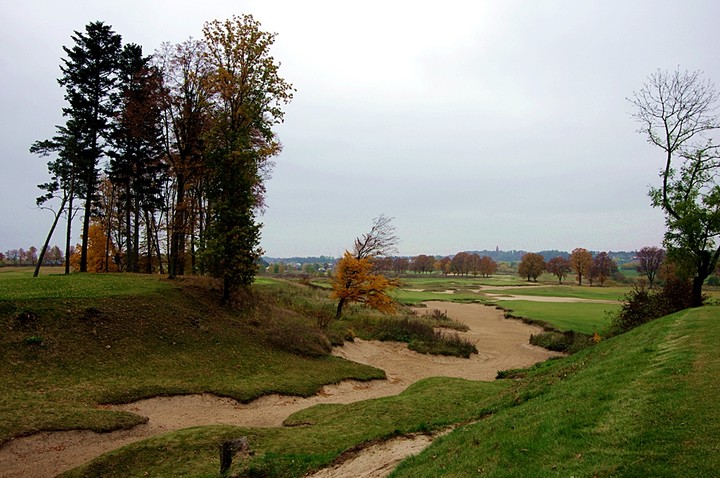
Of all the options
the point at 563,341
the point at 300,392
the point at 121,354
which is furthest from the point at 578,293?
the point at 121,354

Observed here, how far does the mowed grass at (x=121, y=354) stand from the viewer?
12.0m

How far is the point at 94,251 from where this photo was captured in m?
43.7

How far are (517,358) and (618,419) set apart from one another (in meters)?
23.0

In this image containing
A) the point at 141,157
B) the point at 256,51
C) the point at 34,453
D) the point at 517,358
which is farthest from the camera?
the point at 141,157

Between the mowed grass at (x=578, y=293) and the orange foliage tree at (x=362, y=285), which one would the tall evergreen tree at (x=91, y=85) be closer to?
the orange foliage tree at (x=362, y=285)

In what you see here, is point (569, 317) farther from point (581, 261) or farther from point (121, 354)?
point (581, 261)

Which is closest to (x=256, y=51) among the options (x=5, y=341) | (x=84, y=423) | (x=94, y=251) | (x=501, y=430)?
(x=5, y=341)

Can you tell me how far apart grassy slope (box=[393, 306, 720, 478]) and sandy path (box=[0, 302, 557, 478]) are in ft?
6.01

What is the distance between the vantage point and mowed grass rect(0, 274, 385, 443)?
12.0 m

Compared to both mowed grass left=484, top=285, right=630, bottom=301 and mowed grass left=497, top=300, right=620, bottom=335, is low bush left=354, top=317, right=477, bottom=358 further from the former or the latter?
mowed grass left=484, top=285, right=630, bottom=301

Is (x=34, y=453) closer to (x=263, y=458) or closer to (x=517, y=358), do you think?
(x=263, y=458)

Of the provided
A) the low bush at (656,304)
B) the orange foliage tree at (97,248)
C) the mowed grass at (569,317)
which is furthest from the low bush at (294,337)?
the orange foliage tree at (97,248)

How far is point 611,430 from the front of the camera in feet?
18.9

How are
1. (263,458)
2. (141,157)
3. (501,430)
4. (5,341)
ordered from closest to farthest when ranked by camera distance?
(501,430), (263,458), (5,341), (141,157)
